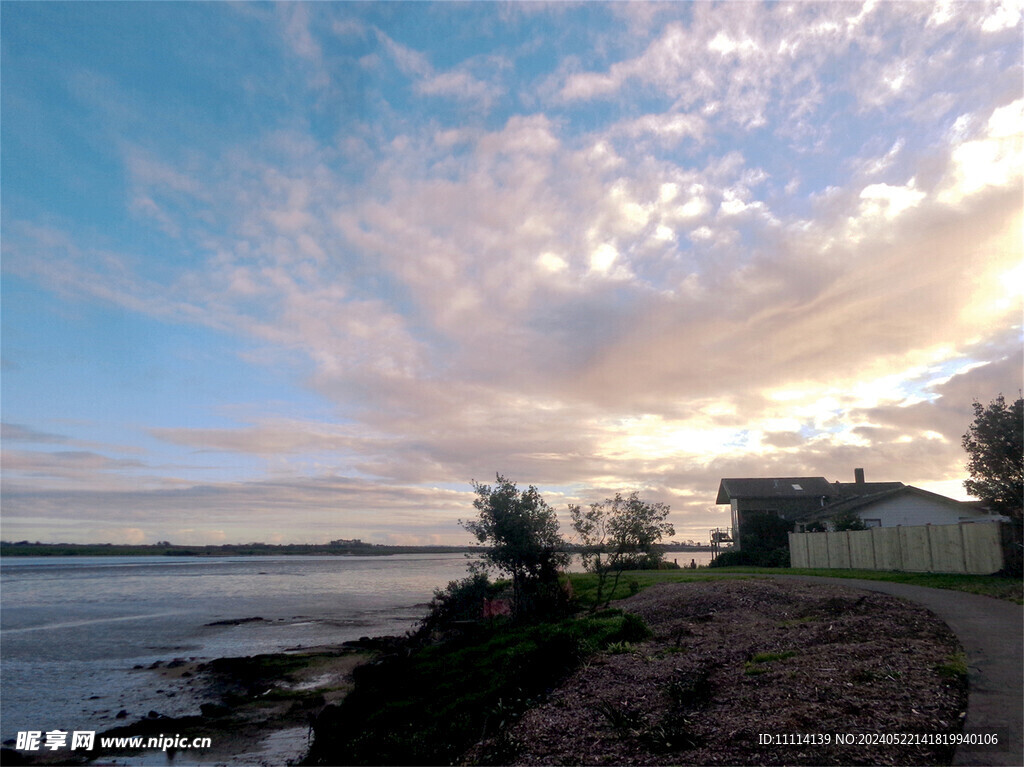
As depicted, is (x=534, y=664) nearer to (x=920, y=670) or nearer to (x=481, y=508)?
(x=920, y=670)

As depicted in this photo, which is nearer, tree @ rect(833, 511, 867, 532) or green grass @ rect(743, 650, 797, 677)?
green grass @ rect(743, 650, 797, 677)

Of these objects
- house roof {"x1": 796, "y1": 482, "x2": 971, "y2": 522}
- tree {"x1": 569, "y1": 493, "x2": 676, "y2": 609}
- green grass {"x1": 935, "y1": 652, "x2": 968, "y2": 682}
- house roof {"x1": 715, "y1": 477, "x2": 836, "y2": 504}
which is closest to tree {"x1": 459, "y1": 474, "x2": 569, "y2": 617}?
tree {"x1": 569, "y1": 493, "x2": 676, "y2": 609}

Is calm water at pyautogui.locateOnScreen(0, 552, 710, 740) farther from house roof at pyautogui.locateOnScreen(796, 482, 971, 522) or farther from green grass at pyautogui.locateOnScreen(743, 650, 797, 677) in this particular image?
house roof at pyautogui.locateOnScreen(796, 482, 971, 522)

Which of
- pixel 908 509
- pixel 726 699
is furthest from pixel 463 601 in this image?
pixel 908 509

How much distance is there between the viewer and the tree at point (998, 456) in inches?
1060

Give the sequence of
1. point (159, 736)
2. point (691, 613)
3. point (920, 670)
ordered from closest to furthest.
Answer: point (920, 670)
point (159, 736)
point (691, 613)

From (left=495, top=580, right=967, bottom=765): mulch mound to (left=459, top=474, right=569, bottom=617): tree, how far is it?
12483 mm

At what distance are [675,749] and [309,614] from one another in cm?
4664

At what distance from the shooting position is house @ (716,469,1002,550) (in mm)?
41719

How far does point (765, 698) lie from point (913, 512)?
126 feet

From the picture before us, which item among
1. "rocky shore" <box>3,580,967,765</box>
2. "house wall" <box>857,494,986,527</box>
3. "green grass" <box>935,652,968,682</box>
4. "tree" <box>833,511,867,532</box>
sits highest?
"house wall" <box>857,494,986,527</box>

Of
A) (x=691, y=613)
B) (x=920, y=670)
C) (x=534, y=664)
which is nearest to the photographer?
(x=920, y=670)

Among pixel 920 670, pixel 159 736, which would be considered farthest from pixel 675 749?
pixel 159 736

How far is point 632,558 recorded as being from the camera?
27.5 m
